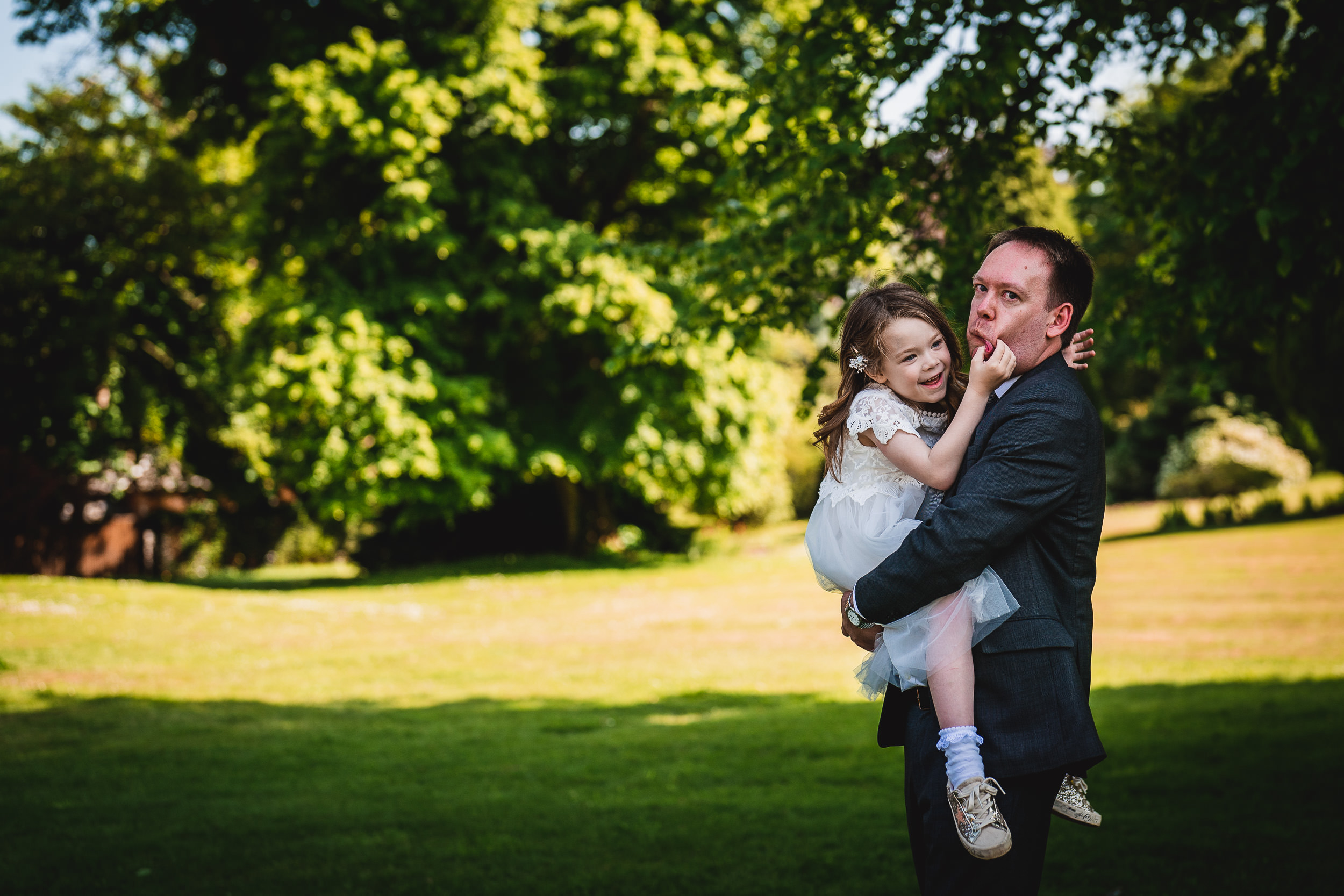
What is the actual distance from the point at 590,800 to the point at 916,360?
4389 millimetres

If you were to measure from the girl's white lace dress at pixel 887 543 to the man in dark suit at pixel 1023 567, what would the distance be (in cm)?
7

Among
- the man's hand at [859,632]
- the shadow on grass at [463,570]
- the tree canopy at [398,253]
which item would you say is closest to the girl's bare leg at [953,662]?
the man's hand at [859,632]

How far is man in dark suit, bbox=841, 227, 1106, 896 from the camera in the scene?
93.0 inches

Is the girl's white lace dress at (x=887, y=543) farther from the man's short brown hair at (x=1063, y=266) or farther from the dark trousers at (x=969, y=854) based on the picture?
the man's short brown hair at (x=1063, y=266)

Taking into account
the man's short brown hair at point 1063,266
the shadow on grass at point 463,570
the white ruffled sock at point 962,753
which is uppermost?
the man's short brown hair at point 1063,266

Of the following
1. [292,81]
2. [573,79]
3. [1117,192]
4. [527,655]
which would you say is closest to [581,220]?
[573,79]

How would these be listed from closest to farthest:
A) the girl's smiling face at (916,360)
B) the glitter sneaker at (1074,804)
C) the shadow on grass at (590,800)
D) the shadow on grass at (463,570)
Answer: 1. the glitter sneaker at (1074,804)
2. the girl's smiling face at (916,360)
3. the shadow on grass at (590,800)
4. the shadow on grass at (463,570)

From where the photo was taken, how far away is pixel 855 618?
2.62 m

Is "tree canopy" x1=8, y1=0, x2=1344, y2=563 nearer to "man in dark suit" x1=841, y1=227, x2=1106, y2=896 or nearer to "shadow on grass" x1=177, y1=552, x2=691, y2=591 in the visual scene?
"shadow on grass" x1=177, y1=552, x2=691, y2=591

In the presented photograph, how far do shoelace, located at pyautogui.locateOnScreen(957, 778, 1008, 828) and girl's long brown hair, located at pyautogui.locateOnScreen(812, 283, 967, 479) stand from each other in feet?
2.92

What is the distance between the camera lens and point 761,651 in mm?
11945

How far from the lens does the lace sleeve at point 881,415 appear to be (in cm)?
264

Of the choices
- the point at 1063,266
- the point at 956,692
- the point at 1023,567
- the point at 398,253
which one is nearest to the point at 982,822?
the point at 956,692

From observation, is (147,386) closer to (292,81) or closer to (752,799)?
(292,81)
